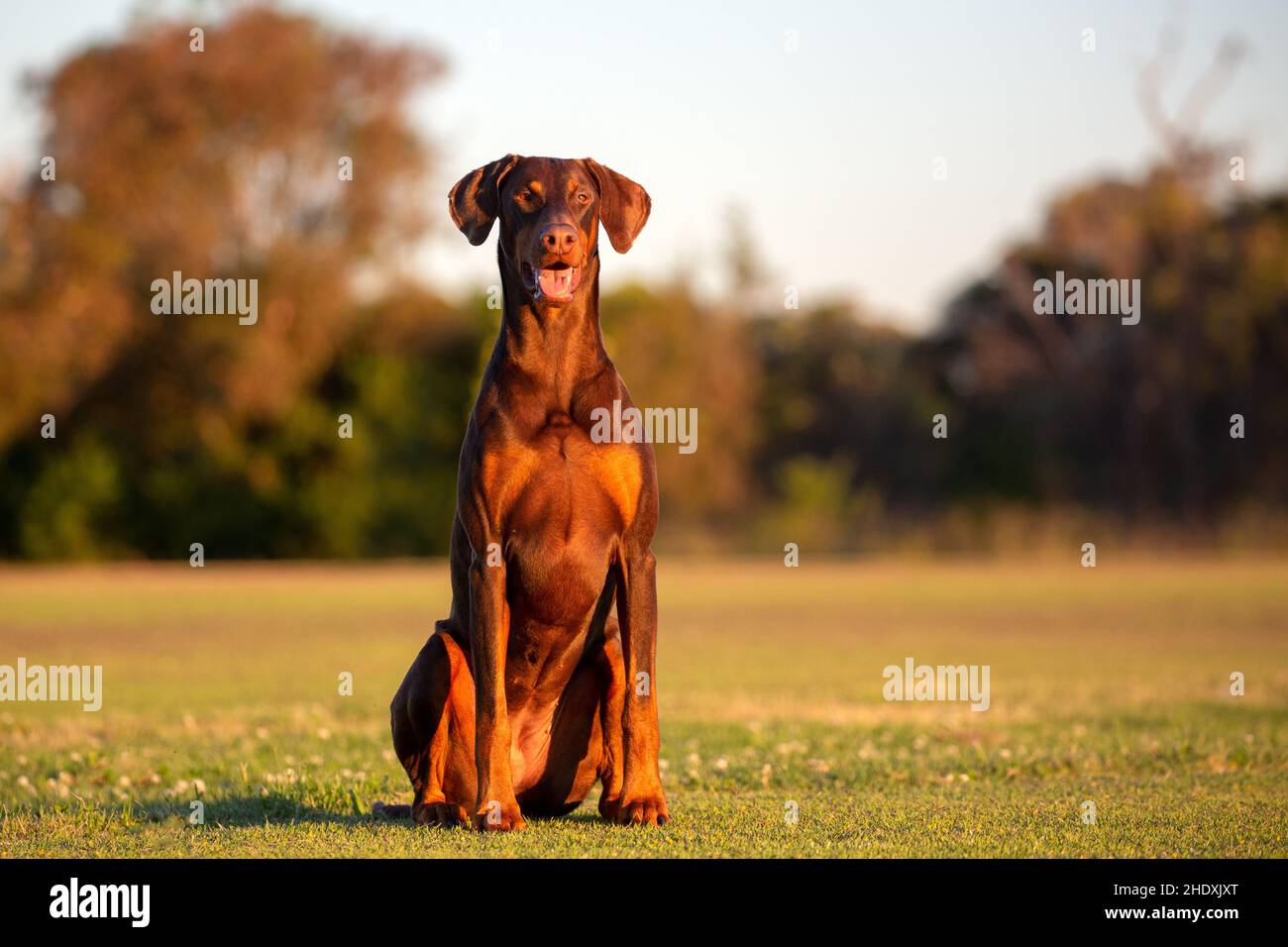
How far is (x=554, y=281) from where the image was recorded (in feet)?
18.6

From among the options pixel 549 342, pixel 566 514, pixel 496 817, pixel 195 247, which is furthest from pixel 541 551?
pixel 195 247

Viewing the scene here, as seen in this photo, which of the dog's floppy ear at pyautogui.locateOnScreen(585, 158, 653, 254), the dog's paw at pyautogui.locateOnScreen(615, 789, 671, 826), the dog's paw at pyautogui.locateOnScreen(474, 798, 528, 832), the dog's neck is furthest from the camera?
the dog's floppy ear at pyautogui.locateOnScreen(585, 158, 653, 254)

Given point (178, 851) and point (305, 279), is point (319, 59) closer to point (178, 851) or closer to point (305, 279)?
point (305, 279)

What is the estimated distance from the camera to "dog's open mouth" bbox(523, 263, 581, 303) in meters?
5.65

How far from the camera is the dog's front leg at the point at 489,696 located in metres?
5.61

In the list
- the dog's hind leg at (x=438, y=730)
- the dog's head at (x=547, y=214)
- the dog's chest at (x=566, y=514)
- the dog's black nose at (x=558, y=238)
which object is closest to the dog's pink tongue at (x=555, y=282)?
the dog's head at (x=547, y=214)

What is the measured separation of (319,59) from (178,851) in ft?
126

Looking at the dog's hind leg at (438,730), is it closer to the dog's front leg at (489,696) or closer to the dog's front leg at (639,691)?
the dog's front leg at (489,696)

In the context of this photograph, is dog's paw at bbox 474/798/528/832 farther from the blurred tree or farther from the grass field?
the blurred tree

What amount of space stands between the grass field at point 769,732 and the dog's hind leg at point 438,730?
179mm

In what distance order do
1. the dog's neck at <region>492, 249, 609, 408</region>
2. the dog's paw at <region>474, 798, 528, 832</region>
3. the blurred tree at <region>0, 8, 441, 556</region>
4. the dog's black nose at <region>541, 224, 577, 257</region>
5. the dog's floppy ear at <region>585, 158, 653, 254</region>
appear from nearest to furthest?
1. the dog's black nose at <region>541, 224, 577, 257</region>
2. the dog's paw at <region>474, 798, 528, 832</region>
3. the dog's neck at <region>492, 249, 609, 408</region>
4. the dog's floppy ear at <region>585, 158, 653, 254</region>
5. the blurred tree at <region>0, 8, 441, 556</region>

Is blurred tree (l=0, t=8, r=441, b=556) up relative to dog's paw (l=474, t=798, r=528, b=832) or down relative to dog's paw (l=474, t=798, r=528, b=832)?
up

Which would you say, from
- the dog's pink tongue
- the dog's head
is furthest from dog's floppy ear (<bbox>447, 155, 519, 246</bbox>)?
the dog's pink tongue

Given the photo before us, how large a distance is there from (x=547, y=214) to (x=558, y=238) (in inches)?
5.0
